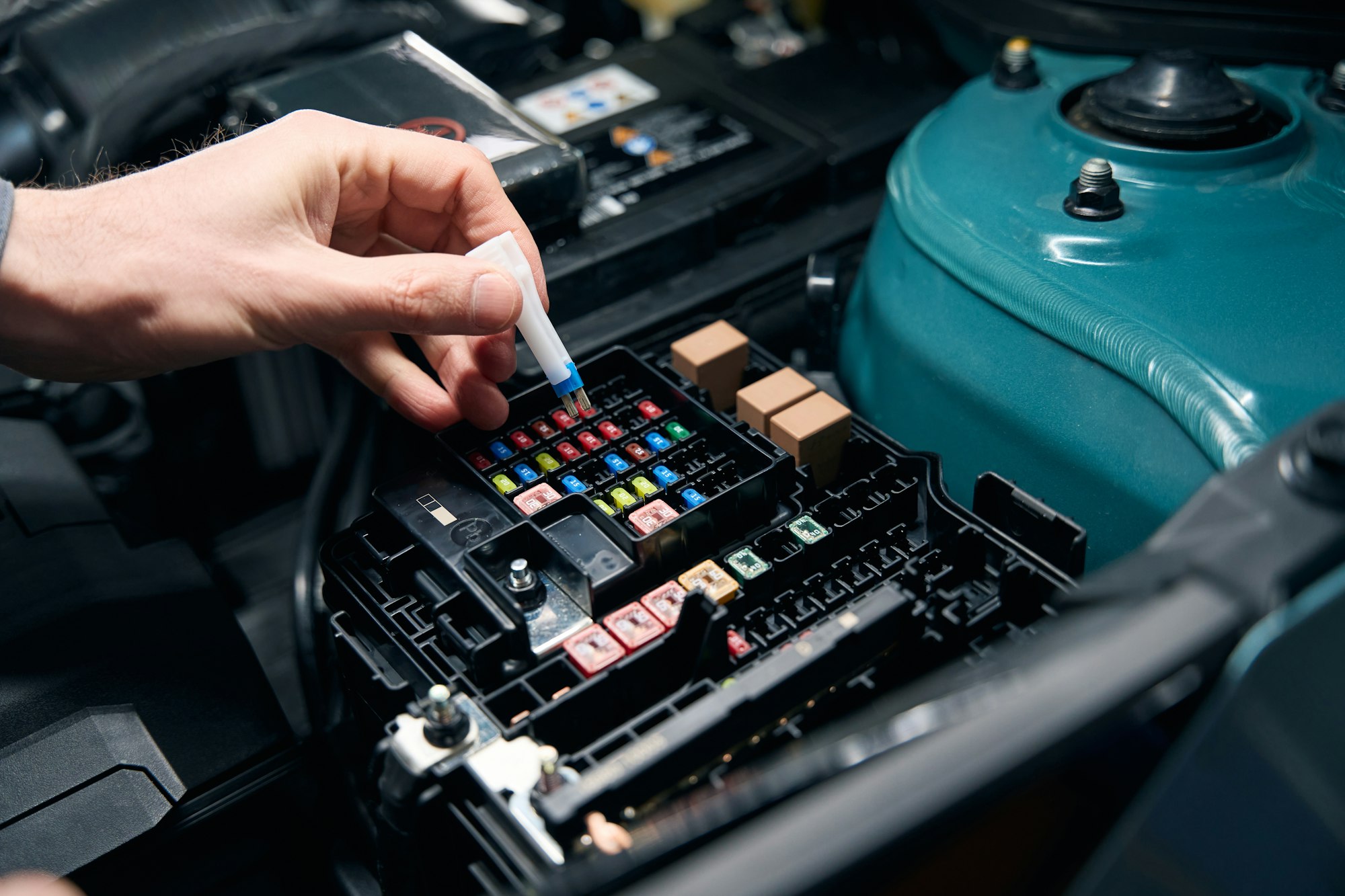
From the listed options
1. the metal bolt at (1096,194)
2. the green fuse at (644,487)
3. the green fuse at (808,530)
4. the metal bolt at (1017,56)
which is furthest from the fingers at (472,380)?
the metal bolt at (1017,56)

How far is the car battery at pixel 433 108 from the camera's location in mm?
1004

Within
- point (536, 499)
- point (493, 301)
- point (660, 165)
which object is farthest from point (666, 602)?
point (660, 165)

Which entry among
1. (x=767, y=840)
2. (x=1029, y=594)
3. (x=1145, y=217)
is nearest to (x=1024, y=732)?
(x=767, y=840)

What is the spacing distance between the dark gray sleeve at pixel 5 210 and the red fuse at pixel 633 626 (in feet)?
1.64

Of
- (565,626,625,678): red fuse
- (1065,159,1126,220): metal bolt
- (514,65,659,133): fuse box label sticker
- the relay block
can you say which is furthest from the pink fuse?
(514,65,659,133): fuse box label sticker

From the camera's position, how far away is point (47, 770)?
2.44 feet

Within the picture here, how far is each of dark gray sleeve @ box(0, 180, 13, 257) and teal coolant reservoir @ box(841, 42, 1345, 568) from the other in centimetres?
69

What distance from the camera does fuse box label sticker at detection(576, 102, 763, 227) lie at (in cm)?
115

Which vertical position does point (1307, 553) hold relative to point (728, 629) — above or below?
above

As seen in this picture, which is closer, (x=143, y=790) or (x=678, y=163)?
(x=143, y=790)

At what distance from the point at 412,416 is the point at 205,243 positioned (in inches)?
8.3

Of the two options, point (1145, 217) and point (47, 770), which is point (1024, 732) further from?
point (47, 770)

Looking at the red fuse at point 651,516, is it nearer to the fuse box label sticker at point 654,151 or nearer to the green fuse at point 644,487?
the green fuse at point 644,487

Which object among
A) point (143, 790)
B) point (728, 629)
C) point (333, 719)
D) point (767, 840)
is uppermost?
point (767, 840)
